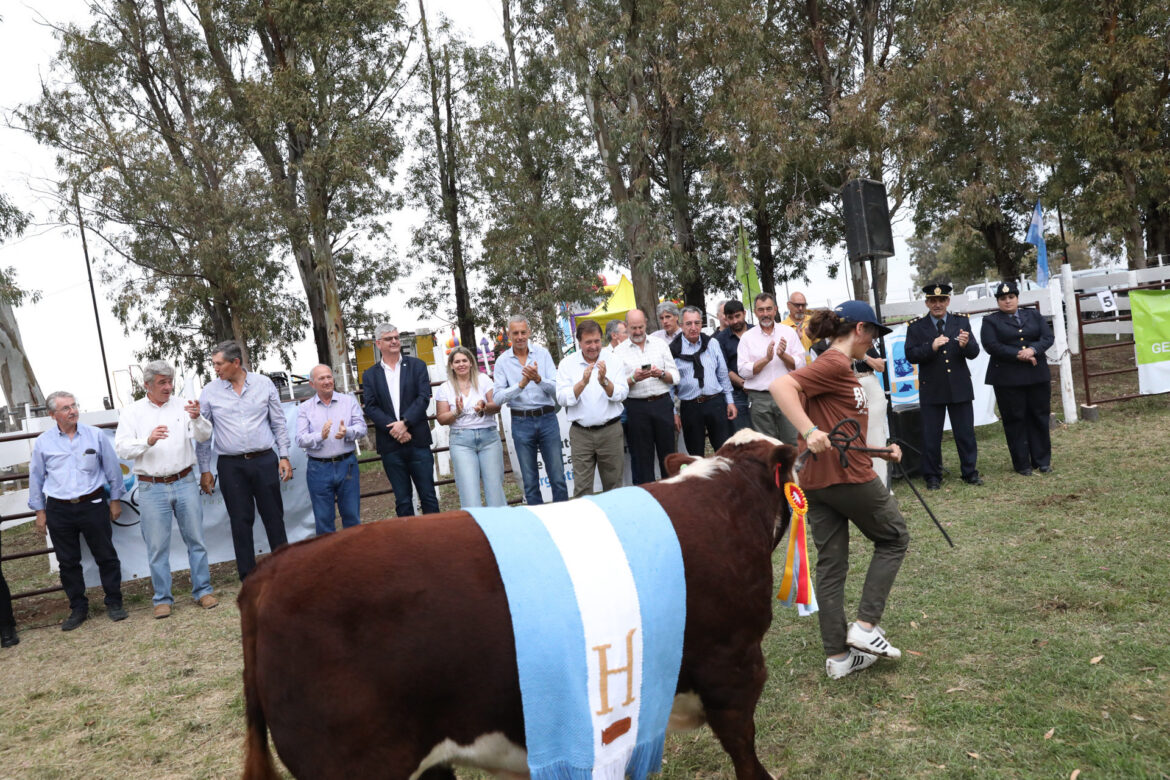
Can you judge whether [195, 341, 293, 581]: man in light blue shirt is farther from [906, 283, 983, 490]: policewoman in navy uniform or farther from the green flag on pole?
the green flag on pole

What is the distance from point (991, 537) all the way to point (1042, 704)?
2783 mm

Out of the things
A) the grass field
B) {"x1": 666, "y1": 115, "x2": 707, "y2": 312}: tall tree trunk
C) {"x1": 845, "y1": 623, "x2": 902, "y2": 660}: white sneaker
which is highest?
{"x1": 666, "y1": 115, "x2": 707, "y2": 312}: tall tree trunk

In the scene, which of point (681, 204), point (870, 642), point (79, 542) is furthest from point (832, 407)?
point (681, 204)

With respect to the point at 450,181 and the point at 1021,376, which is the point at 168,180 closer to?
the point at 450,181

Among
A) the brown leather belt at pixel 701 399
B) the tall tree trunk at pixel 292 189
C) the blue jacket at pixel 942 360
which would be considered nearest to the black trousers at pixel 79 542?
the brown leather belt at pixel 701 399

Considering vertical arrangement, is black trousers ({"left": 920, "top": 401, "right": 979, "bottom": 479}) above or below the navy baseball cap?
below

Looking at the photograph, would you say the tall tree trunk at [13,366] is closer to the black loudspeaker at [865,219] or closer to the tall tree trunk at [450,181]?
the tall tree trunk at [450,181]

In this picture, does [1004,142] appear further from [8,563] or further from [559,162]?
[8,563]

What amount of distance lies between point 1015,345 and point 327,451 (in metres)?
6.87

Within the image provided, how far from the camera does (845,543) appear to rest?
4.17 meters

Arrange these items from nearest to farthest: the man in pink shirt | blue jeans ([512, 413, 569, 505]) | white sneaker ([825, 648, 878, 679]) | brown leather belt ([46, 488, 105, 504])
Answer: white sneaker ([825, 648, 878, 679]), brown leather belt ([46, 488, 105, 504]), blue jeans ([512, 413, 569, 505]), the man in pink shirt

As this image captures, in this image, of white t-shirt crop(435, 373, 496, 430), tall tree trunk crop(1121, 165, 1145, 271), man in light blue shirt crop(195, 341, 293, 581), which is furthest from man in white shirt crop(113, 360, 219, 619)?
tall tree trunk crop(1121, 165, 1145, 271)

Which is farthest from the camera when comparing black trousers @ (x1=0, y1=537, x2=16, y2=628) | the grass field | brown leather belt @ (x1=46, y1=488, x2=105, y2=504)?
brown leather belt @ (x1=46, y1=488, x2=105, y2=504)

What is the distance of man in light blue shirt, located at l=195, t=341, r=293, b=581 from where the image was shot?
6.77 meters
